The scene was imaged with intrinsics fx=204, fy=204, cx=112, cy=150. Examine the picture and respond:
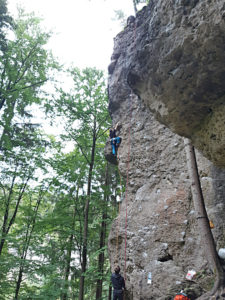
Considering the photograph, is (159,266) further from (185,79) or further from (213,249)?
(185,79)

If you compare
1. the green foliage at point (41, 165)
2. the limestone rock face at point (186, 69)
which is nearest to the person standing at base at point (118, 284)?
the green foliage at point (41, 165)

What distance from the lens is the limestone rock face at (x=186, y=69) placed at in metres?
2.36

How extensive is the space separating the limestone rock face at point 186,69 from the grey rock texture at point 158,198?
0.08 feet

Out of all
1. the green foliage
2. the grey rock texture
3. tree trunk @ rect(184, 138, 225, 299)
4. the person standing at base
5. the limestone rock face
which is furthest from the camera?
the green foliage

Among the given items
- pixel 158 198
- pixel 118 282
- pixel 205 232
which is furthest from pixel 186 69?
pixel 118 282

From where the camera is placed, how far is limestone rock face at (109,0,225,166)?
7.75 ft

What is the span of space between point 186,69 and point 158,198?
4.10 meters

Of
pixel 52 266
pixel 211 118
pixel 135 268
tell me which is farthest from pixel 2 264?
pixel 211 118

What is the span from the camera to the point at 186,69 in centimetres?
272

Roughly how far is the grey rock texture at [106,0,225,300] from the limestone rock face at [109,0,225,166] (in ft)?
0.08

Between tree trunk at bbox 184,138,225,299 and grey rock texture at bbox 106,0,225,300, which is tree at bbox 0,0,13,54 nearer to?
grey rock texture at bbox 106,0,225,300

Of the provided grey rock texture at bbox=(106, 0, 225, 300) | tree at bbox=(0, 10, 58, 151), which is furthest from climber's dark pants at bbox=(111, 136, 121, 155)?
tree at bbox=(0, 10, 58, 151)

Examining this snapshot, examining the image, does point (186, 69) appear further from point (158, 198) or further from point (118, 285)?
point (118, 285)

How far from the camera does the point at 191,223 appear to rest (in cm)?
490
